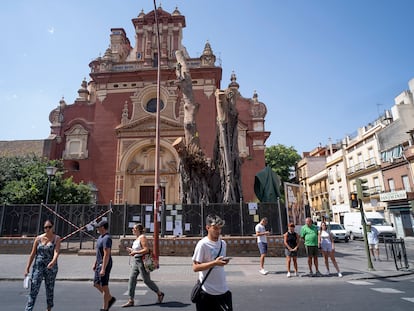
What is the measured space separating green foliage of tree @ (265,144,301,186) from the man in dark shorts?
1538 inches

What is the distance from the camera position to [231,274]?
8023 mm

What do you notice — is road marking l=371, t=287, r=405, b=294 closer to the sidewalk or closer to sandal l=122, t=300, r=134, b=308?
the sidewalk

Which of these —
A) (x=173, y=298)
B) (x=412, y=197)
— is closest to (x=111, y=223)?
(x=173, y=298)

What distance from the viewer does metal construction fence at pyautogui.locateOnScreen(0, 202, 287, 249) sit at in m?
12.2

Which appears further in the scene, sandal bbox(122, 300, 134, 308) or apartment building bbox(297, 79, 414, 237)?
apartment building bbox(297, 79, 414, 237)

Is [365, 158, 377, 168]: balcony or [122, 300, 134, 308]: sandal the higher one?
[365, 158, 377, 168]: balcony

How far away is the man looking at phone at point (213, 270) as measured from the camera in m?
2.77

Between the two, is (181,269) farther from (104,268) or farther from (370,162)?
(370,162)

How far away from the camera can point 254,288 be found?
638cm

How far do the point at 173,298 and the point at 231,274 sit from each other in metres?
2.88

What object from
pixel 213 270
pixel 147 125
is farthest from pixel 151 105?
pixel 213 270

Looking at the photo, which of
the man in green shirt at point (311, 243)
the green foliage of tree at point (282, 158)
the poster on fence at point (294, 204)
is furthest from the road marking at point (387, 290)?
the green foliage of tree at point (282, 158)

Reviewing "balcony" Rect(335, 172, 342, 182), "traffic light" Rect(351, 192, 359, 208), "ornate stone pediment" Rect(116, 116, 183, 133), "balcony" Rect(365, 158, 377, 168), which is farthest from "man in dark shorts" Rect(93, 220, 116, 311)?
"balcony" Rect(335, 172, 342, 182)

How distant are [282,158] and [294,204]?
3201 cm
